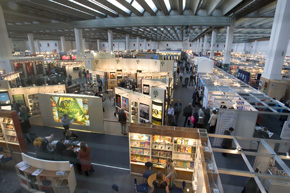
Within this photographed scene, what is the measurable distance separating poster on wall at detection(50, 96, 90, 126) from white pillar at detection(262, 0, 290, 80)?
1322cm

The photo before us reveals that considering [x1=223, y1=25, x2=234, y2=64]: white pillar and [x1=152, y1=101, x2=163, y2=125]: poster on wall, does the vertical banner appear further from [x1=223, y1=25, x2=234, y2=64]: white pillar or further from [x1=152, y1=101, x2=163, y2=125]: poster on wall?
[x1=223, y1=25, x2=234, y2=64]: white pillar

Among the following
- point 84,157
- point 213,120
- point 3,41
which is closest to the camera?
point 84,157

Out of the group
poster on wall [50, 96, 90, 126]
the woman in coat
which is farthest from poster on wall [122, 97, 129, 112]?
the woman in coat

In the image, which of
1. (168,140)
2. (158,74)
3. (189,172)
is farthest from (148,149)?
(158,74)

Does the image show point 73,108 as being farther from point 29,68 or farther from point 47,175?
point 29,68

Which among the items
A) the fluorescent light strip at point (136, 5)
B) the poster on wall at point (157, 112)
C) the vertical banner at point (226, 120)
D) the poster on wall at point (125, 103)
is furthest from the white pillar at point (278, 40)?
the poster on wall at point (125, 103)

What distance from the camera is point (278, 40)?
11242mm

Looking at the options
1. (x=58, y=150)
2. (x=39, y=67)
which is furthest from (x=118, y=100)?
(x=39, y=67)

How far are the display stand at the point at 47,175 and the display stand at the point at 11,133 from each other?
2.20m

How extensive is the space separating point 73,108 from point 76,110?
19 centimetres

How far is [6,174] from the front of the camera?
18.3 feet

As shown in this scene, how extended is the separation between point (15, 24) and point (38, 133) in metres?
23.9

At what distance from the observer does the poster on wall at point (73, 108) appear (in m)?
8.15

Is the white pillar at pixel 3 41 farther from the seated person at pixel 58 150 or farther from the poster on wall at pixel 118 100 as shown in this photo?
the seated person at pixel 58 150
